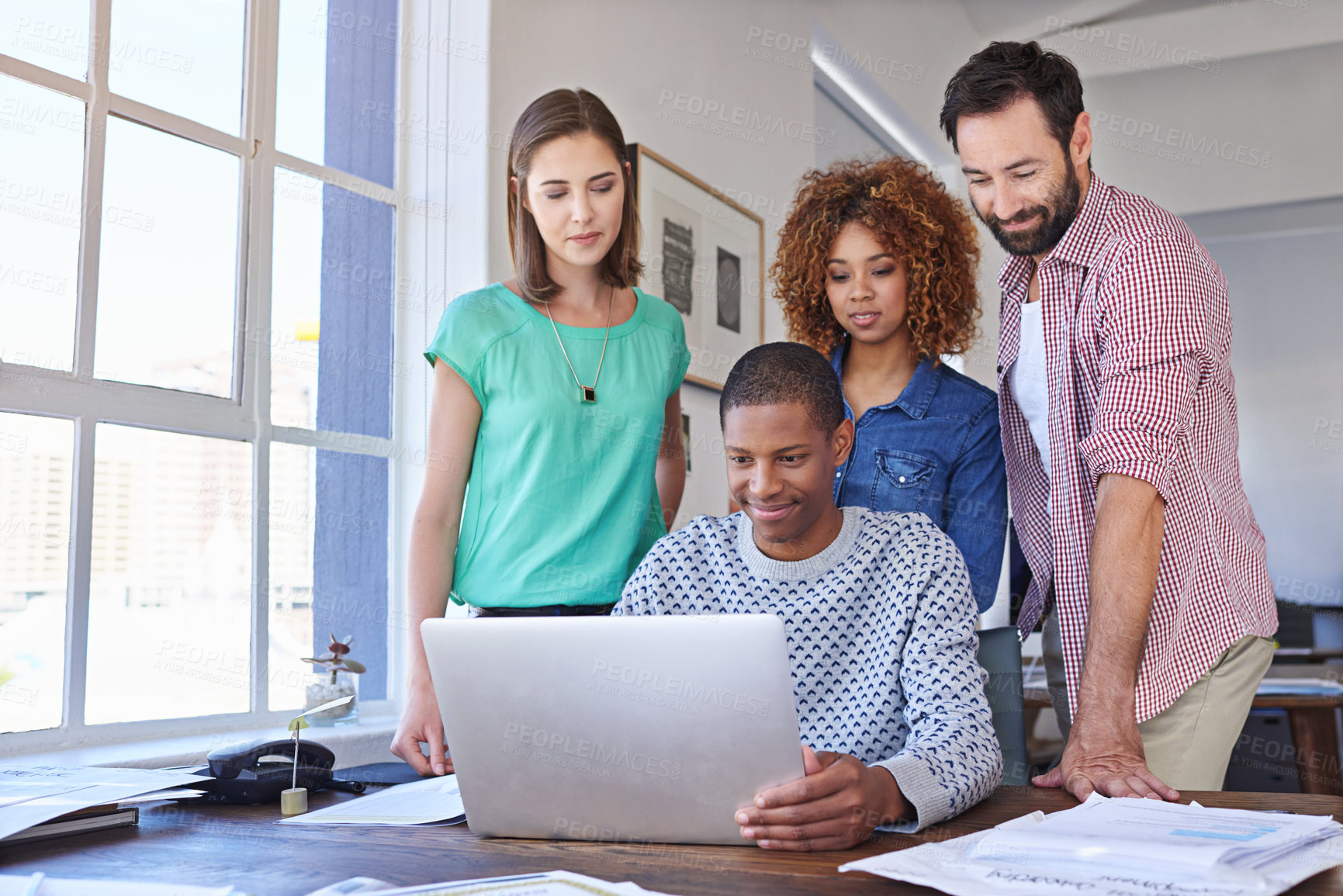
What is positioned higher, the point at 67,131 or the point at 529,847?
the point at 67,131

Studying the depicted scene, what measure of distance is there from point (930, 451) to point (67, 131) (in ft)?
4.81

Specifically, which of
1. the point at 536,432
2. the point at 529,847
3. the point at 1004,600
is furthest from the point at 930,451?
the point at 1004,600

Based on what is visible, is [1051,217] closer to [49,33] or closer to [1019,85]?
[1019,85]

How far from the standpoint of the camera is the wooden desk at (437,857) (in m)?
0.81

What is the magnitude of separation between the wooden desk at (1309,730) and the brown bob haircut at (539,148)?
210 cm

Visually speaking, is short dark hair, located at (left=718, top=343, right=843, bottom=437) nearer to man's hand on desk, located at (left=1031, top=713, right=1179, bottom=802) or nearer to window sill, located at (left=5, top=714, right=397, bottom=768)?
man's hand on desk, located at (left=1031, top=713, right=1179, bottom=802)

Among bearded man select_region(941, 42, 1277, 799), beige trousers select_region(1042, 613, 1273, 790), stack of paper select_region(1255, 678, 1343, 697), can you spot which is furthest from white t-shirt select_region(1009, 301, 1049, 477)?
stack of paper select_region(1255, 678, 1343, 697)

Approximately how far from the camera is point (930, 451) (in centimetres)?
168

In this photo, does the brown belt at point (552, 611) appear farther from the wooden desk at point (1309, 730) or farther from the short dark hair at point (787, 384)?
the wooden desk at point (1309, 730)

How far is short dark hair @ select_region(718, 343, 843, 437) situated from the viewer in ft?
4.33

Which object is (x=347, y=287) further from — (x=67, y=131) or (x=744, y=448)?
(x=744, y=448)

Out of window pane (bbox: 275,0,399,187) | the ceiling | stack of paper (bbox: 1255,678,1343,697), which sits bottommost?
stack of paper (bbox: 1255,678,1343,697)

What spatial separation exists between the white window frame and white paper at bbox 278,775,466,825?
73cm

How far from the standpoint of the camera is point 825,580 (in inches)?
51.8
